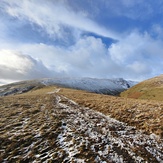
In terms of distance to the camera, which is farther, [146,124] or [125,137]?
[146,124]

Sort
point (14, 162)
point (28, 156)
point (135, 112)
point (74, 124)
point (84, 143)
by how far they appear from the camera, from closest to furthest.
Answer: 1. point (14, 162)
2. point (28, 156)
3. point (84, 143)
4. point (74, 124)
5. point (135, 112)

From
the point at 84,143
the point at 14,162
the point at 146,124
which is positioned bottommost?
the point at 14,162

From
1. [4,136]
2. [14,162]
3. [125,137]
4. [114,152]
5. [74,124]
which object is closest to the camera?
[14,162]

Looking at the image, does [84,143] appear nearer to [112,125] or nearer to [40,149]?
[40,149]

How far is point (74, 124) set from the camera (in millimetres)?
14188

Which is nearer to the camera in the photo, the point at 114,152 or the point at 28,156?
the point at 28,156

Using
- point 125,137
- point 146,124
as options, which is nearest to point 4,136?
point 125,137

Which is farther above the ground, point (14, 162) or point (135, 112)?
point (135, 112)

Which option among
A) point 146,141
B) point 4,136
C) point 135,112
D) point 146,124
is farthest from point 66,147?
point 135,112

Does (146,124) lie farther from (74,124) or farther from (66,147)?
(66,147)

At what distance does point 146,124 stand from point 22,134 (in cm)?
1174

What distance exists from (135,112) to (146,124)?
378cm

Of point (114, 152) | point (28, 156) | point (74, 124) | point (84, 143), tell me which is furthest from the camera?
point (74, 124)

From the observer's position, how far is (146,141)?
36.1 ft
